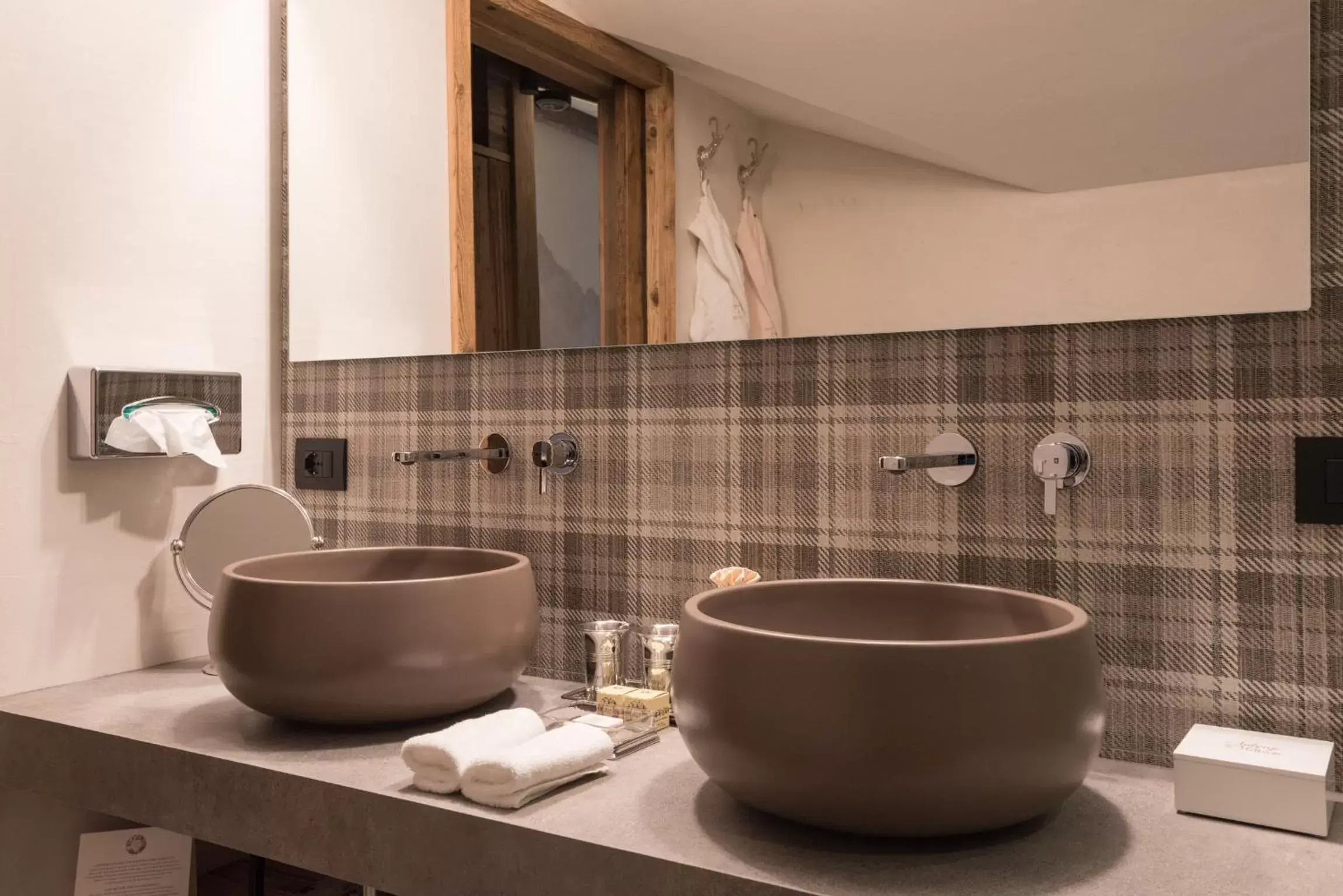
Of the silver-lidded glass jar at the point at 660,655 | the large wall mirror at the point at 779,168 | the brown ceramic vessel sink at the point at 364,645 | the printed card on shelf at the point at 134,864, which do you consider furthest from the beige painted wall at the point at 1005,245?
the printed card on shelf at the point at 134,864

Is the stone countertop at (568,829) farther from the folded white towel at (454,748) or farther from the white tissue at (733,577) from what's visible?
the white tissue at (733,577)

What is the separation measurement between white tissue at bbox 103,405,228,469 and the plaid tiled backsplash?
0.95 ft

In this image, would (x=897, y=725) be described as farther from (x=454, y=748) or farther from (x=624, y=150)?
(x=624, y=150)

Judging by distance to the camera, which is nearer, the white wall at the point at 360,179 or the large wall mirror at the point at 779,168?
the large wall mirror at the point at 779,168

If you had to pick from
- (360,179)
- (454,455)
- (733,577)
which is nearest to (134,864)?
(454,455)

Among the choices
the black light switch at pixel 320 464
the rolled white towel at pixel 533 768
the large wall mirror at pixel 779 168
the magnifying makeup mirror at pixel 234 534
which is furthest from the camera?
the black light switch at pixel 320 464

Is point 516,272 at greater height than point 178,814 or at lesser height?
greater

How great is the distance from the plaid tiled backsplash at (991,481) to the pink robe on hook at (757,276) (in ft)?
0.09

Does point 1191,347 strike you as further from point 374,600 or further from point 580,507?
point 374,600

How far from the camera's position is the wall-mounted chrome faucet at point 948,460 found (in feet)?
3.89

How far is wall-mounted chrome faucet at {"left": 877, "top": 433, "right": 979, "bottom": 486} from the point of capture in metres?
1.19

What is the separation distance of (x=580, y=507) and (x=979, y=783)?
76 cm

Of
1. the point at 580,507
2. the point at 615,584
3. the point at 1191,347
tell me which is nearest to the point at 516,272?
the point at 580,507

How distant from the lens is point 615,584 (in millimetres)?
1458
